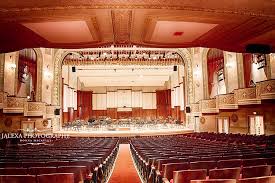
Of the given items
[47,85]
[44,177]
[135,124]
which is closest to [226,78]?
[135,124]

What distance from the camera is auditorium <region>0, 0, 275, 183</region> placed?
15.6ft

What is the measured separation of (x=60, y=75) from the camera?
819 inches

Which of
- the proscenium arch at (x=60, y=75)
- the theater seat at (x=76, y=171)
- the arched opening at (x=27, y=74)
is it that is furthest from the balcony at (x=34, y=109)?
the theater seat at (x=76, y=171)

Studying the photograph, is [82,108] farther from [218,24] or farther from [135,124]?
[218,24]

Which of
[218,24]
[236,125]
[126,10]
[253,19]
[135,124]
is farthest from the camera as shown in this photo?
[135,124]

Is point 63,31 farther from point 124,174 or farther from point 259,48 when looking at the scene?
point 259,48

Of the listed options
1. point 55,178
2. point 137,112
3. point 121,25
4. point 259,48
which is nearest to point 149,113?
point 137,112

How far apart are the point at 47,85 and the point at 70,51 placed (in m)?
3.27

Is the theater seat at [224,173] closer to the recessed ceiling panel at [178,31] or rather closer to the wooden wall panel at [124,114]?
the recessed ceiling panel at [178,31]

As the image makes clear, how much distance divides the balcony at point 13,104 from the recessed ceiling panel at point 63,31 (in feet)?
24.3

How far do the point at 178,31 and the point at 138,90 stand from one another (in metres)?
27.8

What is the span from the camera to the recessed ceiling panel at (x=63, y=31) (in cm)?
598

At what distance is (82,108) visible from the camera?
32875 millimetres

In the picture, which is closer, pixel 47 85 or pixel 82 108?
pixel 47 85
